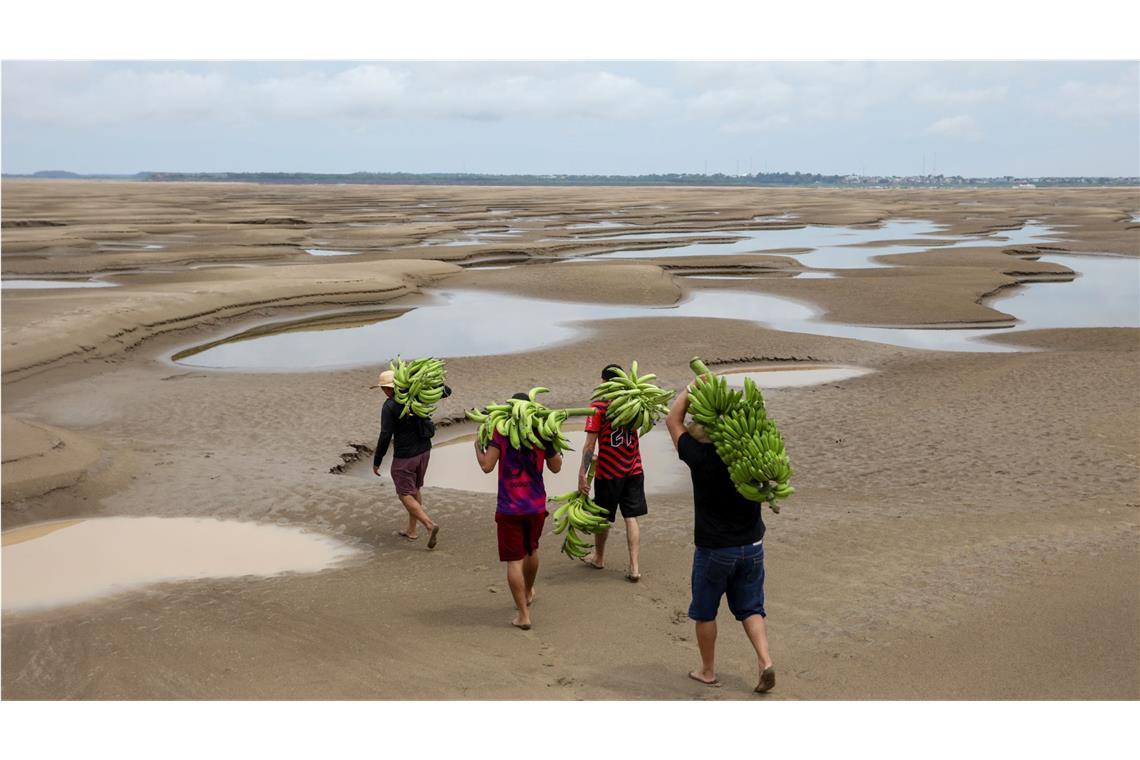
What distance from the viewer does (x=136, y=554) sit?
9.34 meters

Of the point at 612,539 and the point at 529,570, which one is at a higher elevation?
the point at 529,570

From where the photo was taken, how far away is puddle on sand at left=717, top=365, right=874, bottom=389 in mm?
17156

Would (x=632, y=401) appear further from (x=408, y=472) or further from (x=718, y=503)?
(x=408, y=472)

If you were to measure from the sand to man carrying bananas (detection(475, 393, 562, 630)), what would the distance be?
475mm

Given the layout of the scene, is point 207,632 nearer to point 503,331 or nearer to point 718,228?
point 503,331

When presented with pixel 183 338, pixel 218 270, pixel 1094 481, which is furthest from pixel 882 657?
pixel 218 270

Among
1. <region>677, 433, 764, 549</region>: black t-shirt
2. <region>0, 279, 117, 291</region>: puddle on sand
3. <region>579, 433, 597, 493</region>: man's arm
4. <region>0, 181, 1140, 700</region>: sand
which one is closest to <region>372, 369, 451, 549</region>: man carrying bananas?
<region>0, 181, 1140, 700</region>: sand

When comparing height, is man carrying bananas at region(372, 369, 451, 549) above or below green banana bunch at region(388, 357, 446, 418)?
below

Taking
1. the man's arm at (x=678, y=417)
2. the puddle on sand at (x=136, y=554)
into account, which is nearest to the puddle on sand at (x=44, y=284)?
the puddle on sand at (x=136, y=554)

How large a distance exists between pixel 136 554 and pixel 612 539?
14.9ft

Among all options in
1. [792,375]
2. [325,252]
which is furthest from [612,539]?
[325,252]

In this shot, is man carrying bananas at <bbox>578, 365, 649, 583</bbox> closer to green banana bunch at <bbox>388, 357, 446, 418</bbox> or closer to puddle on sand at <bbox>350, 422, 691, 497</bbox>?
green banana bunch at <bbox>388, 357, 446, 418</bbox>

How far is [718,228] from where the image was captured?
56.9 meters

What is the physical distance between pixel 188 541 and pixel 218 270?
2296 cm
